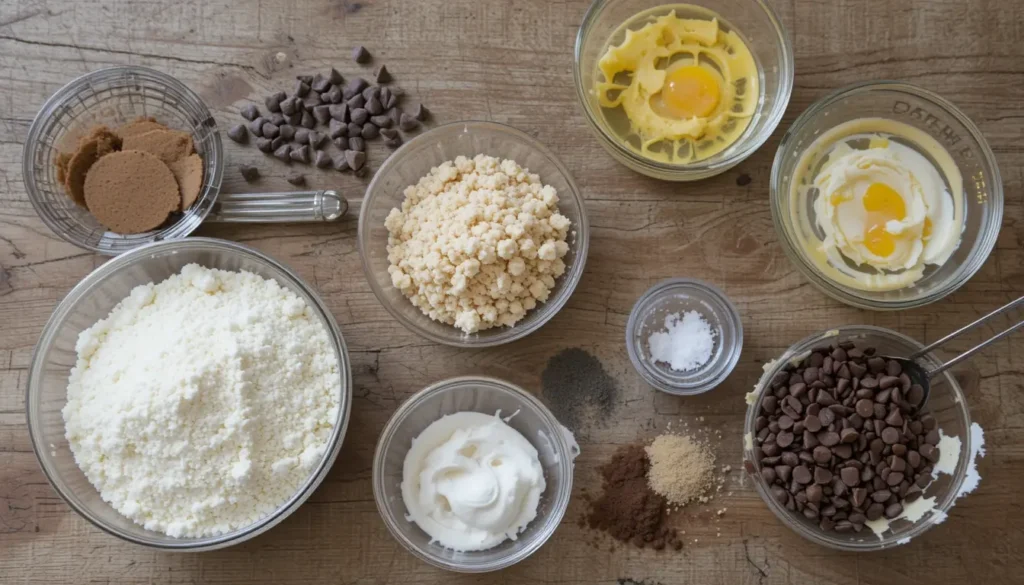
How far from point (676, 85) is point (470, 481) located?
1.57 metres

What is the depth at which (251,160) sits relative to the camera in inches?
103

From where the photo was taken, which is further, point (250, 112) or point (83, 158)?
point (250, 112)

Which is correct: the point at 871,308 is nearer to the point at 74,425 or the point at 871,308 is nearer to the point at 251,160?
the point at 251,160

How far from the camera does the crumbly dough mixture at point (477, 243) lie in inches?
92.4

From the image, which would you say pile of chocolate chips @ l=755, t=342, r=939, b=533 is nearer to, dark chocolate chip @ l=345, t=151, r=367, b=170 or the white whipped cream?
the white whipped cream

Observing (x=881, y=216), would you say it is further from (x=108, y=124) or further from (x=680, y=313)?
(x=108, y=124)

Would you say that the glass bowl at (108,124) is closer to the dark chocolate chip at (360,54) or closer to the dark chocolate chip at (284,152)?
the dark chocolate chip at (284,152)

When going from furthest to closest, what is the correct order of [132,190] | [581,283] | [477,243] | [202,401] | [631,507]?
1. [581,283]
2. [631,507]
3. [132,190]
4. [477,243]
5. [202,401]

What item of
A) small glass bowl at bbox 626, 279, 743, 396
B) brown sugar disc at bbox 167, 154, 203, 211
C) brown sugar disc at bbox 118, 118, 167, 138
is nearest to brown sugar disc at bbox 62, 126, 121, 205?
brown sugar disc at bbox 118, 118, 167, 138

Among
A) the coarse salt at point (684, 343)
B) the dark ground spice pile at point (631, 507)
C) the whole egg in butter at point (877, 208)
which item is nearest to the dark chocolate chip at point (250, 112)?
the coarse salt at point (684, 343)

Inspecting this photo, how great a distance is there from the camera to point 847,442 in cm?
237

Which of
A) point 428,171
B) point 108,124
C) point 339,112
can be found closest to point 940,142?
point 428,171

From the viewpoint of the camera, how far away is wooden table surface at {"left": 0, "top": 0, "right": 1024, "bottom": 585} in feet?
8.32

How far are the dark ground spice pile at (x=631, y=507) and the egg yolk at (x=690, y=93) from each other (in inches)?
47.9
